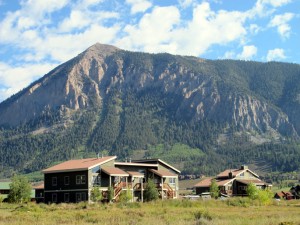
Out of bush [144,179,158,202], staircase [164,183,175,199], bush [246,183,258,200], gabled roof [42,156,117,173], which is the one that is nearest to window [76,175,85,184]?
gabled roof [42,156,117,173]

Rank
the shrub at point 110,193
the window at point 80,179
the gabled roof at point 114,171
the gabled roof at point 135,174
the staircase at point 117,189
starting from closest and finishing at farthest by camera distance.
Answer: the shrub at point 110,193 < the window at point 80,179 < the gabled roof at point 114,171 < the staircase at point 117,189 < the gabled roof at point 135,174

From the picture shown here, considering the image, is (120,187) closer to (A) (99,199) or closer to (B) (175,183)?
(A) (99,199)

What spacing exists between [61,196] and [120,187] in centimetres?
884

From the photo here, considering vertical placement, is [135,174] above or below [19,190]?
above

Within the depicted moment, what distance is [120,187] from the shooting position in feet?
240

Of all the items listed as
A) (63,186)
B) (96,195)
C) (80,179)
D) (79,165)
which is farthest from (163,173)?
(63,186)

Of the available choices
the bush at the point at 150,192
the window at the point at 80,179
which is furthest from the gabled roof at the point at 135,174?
the window at the point at 80,179

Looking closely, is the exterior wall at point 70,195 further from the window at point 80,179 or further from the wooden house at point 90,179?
the window at point 80,179

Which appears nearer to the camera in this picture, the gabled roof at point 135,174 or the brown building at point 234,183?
the gabled roof at point 135,174

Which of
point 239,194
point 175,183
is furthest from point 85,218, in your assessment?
point 239,194

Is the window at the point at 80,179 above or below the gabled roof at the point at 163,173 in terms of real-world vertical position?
below

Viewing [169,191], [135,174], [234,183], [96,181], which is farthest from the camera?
[234,183]

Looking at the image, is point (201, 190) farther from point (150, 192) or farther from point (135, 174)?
point (135, 174)

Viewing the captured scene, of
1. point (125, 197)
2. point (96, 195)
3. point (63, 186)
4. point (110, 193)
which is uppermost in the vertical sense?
point (63, 186)
